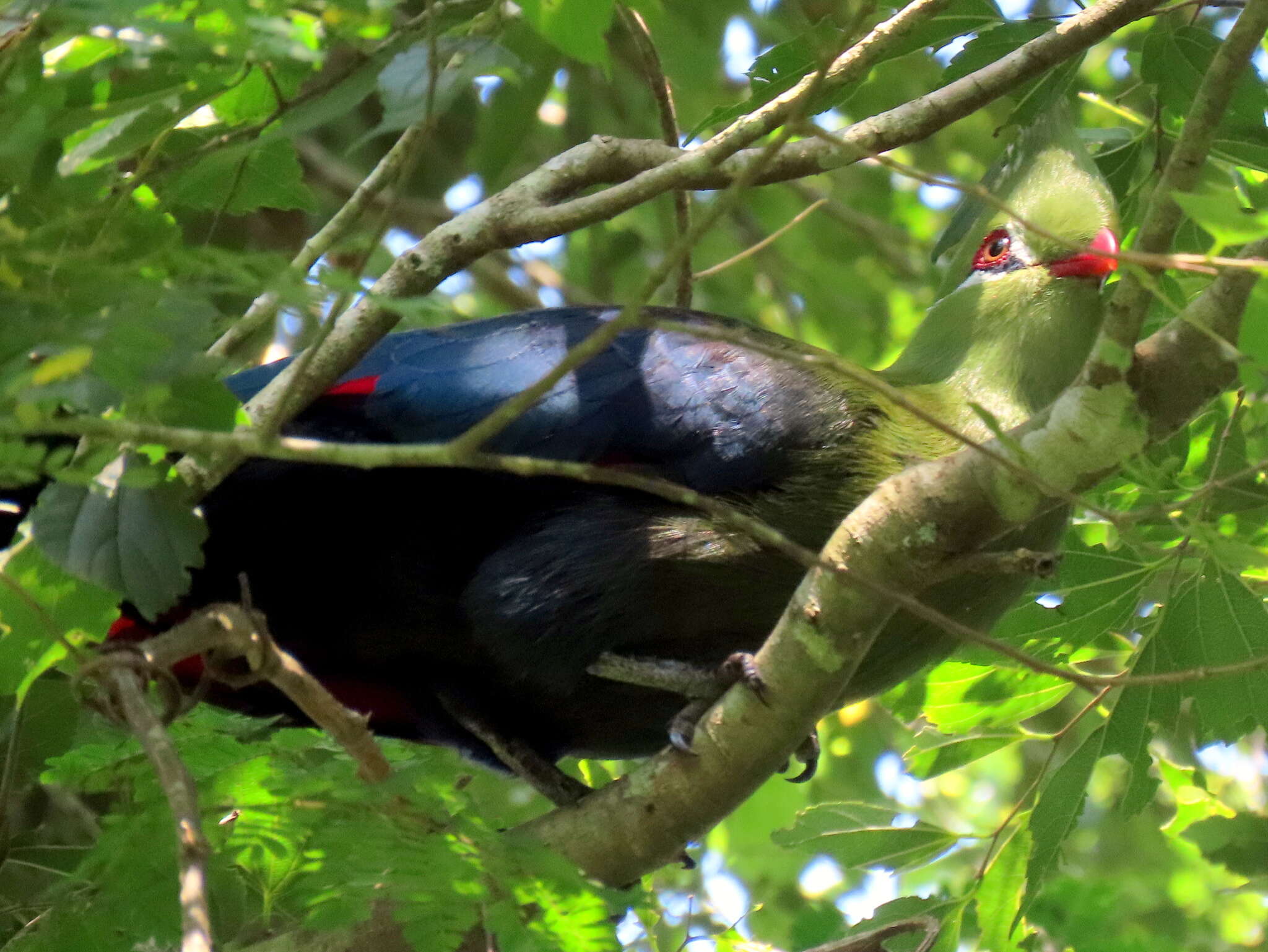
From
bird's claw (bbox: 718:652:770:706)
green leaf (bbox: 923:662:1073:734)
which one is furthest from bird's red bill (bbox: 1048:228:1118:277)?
bird's claw (bbox: 718:652:770:706)

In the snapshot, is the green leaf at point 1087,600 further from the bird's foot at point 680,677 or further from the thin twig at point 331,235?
the thin twig at point 331,235

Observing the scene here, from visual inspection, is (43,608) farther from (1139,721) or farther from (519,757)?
(1139,721)

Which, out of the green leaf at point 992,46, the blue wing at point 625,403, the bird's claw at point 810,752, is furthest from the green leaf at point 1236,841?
the green leaf at point 992,46

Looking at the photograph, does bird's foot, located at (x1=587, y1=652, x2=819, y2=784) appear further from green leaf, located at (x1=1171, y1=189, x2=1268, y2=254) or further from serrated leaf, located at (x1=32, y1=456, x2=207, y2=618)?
green leaf, located at (x1=1171, y1=189, x2=1268, y2=254)

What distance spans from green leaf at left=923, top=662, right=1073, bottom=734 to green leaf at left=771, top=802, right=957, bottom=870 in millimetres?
255

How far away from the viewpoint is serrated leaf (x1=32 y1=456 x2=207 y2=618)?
200 cm

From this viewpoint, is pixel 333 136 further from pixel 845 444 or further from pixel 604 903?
pixel 604 903

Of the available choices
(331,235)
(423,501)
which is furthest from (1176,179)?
(423,501)

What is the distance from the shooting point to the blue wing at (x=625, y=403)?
2867mm

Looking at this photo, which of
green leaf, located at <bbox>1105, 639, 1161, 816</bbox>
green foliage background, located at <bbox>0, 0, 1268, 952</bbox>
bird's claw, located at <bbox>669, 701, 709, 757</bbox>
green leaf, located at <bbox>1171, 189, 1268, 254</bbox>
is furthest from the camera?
green leaf, located at <bbox>1105, 639, 1161, 816</bbox>

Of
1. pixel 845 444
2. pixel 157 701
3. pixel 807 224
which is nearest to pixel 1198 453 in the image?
pixel 845 444

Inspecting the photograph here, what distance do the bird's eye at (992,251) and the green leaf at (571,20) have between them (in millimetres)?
1639

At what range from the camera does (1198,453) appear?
3080 millimetres

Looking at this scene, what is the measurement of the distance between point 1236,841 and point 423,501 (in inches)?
85.3
